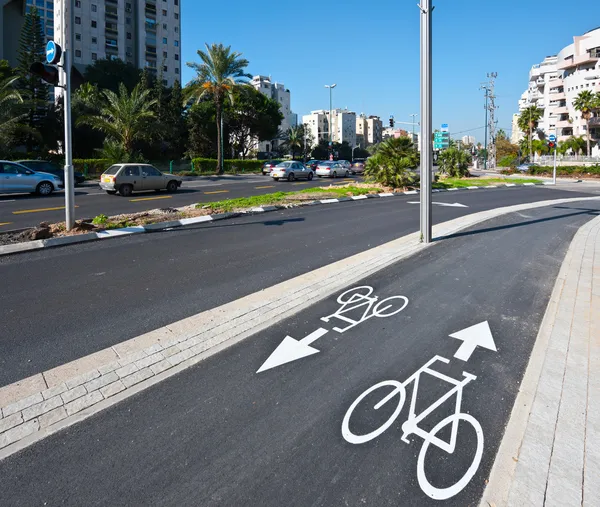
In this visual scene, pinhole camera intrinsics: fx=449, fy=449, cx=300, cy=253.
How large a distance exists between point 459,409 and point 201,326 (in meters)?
2.86

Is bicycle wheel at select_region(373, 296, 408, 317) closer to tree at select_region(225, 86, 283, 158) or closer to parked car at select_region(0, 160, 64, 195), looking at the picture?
parked car at select_region(0, 160, 64, 195)

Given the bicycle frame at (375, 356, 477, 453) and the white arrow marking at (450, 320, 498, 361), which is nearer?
the bicycle frame at (375, 356, 477, 453)

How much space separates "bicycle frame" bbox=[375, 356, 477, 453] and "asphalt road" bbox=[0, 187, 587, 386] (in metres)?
2.80

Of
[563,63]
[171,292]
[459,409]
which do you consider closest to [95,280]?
[171,292]

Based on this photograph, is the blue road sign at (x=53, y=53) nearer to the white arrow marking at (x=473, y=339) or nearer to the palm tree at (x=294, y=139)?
the white arrow marking at (x=473, y=339)

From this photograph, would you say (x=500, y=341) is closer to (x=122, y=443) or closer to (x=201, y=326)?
(x=201, y=326)

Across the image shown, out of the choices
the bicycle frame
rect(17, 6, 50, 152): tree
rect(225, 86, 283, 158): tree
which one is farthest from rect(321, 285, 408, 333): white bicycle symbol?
rect(225, 86, 283, 158): tree

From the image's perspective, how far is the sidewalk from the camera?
2.73 m

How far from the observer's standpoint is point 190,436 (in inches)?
125

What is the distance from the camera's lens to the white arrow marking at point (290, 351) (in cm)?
430

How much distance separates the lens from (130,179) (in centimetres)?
2095

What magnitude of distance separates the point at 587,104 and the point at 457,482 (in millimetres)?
81147

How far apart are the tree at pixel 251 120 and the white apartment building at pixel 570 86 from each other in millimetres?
41078

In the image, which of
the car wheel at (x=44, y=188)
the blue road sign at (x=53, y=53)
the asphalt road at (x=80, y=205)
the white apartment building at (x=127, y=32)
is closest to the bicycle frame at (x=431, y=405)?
the blue road sign at (x=53, y=53)
